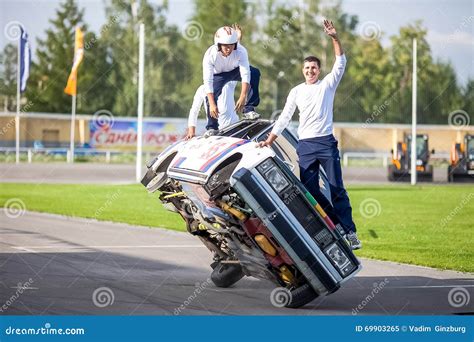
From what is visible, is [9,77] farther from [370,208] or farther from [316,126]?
[316,126]

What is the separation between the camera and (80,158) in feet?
213

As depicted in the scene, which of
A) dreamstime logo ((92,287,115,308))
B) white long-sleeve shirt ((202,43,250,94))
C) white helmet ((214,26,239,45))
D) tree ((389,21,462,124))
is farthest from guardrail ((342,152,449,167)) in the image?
dreamstime logo ((92,287,115,308))

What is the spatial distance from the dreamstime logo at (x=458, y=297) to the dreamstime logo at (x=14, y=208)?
13.9 meters

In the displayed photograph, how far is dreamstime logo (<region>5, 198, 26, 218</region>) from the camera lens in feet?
82.5

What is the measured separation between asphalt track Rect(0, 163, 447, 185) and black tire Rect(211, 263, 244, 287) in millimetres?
27992

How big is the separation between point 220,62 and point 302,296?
10.5ft

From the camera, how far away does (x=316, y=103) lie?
1170 centimetres

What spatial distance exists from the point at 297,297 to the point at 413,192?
2696 cm

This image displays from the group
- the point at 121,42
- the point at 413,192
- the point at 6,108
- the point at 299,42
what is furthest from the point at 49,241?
the point at 121,42

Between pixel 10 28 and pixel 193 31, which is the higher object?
pixel 10 28

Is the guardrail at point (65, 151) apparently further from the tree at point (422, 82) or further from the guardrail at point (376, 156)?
the tree at point (422, 82)

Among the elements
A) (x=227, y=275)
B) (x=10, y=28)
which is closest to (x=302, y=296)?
(x=227, y=275)

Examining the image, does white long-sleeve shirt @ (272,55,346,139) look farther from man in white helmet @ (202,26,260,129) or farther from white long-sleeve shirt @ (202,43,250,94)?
white long-sleeve shirt @ (202,43,250,94)

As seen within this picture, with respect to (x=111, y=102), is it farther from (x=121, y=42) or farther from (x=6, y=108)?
(x=6, y=108)
